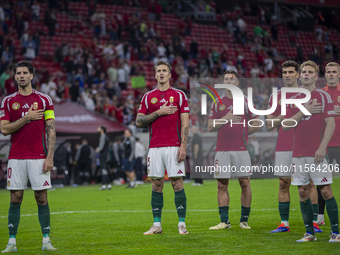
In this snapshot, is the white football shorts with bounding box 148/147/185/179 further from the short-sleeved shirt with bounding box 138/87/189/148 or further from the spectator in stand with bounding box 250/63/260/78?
the spectator in stand with bounding box 250/63/260/78

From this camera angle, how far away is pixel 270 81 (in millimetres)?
25266

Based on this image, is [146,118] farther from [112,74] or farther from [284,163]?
[112,74]

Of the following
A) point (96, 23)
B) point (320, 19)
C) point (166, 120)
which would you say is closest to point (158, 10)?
point (96, 23)

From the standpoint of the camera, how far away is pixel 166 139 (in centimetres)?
727

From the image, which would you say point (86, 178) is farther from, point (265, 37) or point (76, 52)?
point (265, 37)

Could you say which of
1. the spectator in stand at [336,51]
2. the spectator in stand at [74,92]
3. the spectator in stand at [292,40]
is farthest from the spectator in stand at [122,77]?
the spectator in stand at [336,51]

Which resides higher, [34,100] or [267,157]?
[34,100]

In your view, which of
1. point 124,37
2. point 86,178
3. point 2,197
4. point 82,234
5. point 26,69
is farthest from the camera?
point 124,37

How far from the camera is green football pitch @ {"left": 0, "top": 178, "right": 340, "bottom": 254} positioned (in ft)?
19.9

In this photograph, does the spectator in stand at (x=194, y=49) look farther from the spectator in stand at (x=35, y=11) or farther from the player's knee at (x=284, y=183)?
the player's knee at (x=284, y=183)

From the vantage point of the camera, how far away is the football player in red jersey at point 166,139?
23.7 feet

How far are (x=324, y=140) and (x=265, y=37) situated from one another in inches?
1159

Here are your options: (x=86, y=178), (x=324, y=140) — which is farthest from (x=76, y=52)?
(x=324, y=140)

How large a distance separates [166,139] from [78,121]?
1311cm
